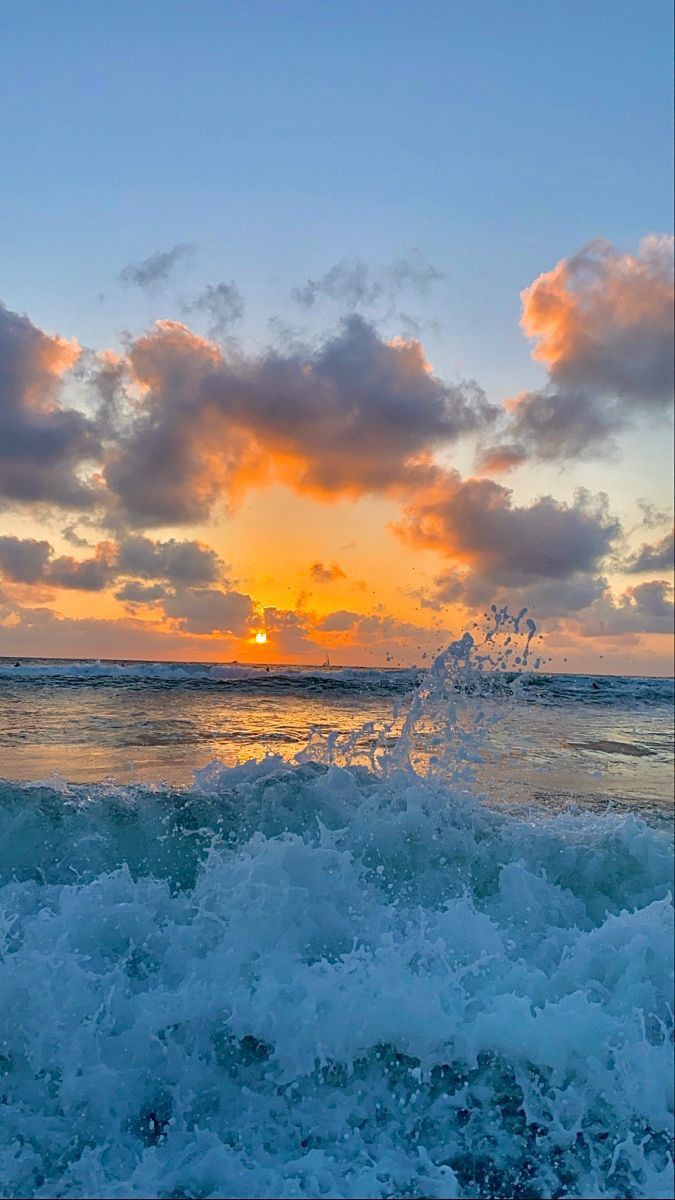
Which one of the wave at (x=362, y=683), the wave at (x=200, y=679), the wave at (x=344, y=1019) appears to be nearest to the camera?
the wave at (x=344, y=1019)

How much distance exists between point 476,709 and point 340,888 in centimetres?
507

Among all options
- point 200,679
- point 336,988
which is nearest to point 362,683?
point 200,679

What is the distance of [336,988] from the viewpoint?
448 cm

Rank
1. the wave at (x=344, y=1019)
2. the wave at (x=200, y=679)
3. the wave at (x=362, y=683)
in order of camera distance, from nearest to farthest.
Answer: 1. the wave at (x=344, y=1019)
2. the wave at (x=362, y=683)
3. the wave at (x=200, y=679)

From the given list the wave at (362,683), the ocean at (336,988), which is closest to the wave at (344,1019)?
the ocean at (336,988)

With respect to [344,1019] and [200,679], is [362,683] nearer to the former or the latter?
[200,679]

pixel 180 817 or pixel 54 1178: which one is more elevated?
pixel 180 817

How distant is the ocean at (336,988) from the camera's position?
3621 millimetres

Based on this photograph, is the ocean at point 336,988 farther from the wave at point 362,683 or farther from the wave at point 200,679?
the wave at point 200,679

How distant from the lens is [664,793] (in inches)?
322

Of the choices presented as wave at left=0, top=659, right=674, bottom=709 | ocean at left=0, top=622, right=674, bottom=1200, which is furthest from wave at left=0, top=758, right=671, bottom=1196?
wave at left=0, top=659, right=674, bottom=709

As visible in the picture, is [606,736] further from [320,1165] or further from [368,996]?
[320,1165]

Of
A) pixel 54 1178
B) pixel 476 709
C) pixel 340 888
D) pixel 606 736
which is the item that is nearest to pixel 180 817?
pixel 340 888

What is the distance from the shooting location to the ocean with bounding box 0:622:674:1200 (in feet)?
11.9
